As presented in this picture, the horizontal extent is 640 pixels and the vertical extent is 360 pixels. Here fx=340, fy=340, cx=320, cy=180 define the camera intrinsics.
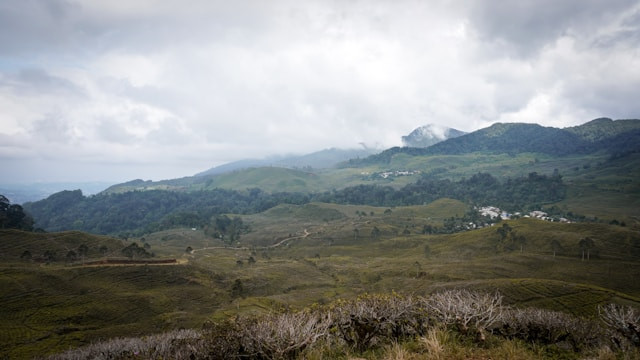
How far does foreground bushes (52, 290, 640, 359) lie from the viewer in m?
16.2

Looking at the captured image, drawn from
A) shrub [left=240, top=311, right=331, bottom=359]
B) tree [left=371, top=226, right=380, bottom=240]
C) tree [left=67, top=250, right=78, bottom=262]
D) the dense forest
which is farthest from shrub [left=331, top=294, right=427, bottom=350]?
the dense forest

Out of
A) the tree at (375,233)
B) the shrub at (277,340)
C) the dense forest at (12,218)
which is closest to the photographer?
the shrub at (277,340)

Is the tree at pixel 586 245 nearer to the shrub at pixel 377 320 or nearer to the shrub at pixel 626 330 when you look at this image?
the shrub at pixel 626 330

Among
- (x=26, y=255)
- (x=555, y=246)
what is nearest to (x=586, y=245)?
(x=555, y=246)

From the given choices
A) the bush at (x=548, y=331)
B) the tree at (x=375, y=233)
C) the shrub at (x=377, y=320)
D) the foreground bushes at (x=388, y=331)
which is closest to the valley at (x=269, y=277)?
the bush at (x=548, y=331)

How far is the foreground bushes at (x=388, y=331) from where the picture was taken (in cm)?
1617

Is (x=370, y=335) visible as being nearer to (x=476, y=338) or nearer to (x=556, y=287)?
(x=476, y=338)

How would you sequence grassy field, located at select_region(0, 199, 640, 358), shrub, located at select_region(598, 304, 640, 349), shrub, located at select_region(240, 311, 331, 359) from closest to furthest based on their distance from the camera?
shrub, located at select_region(240, 311, 331, 359) < shrub, located at select_region(598, 304, 640, 349) < grassy field, located at select_region(0, 199, 640, 358)

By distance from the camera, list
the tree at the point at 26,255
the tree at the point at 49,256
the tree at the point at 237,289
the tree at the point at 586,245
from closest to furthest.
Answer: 1. the tree at the point at 237,289
2. the tree at the point at 26,255
3. the tree at the point at 49,256
4. the tree at the point at 586,245

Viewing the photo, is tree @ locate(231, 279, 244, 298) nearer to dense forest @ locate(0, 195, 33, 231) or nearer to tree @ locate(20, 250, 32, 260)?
tree @ locate(20, 250, 32, 260)

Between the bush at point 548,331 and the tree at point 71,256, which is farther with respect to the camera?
the tree at point 71,256

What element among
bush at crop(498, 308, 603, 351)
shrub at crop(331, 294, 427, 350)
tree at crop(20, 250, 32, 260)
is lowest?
tree at crop(20, 250, 32, 260)

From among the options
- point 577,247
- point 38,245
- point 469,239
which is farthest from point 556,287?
point 38,245

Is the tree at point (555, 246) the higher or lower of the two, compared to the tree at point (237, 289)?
lower
